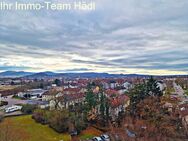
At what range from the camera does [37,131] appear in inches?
652

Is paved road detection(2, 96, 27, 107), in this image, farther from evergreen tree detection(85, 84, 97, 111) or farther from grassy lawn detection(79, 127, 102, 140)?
grassy lawn detection(79, 127, 102, 140)

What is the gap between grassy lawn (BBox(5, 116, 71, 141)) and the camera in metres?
15.6

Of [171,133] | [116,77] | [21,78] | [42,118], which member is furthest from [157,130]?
[116,77]

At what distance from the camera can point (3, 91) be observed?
921 inches

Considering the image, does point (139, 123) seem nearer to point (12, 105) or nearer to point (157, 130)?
point (157, 130)

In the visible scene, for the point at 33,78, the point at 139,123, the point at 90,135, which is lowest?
the point at 90,135

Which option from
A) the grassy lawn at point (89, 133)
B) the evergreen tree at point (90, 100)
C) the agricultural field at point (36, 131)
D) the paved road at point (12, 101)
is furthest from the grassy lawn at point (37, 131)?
the paved road at point (12, 101)

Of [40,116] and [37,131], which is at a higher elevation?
[40,116]

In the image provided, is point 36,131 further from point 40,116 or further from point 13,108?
point 13,108

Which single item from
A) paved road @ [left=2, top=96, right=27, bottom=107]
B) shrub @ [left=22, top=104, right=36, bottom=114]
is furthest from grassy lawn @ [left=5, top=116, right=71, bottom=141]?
paved road @ [left=2, top=96, right=27, bottom=107]

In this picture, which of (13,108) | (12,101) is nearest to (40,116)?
(13,108)

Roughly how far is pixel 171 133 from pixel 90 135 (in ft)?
17.0

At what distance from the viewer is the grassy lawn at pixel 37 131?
15.6 m

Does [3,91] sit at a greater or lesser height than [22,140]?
greater
